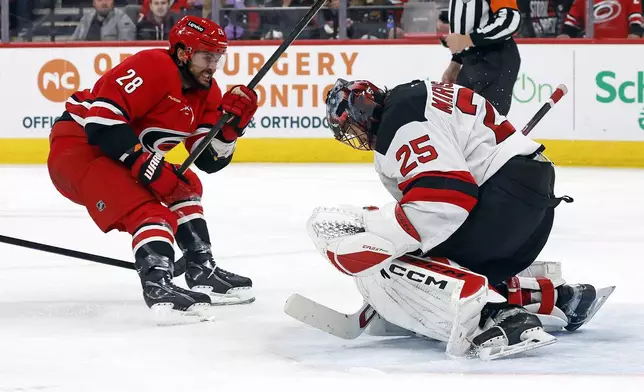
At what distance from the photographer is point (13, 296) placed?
366 centimetres

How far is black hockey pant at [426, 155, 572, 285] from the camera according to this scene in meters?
2.78

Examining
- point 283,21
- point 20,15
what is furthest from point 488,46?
point 20,15

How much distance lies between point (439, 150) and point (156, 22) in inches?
248

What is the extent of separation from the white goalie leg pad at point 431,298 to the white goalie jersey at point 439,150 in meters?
0.09

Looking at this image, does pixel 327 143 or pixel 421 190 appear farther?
pixel 327 143

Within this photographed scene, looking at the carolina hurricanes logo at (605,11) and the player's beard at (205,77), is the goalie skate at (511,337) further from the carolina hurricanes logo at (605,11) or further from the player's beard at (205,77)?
the carolina hurricanes logo at (605,11)

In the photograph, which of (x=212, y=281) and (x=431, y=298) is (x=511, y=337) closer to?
(x=431, y=298)

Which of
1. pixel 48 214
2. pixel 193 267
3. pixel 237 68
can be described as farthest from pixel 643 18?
pixel 193 267

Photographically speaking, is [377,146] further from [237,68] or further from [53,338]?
[237,68]

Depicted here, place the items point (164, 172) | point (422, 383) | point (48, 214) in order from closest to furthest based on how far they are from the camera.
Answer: point (422, 383), point (164, 172), point (48, 214)

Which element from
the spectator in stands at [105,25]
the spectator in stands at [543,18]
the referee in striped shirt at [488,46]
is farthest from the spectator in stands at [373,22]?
the referee in striped shirt at [488,46]

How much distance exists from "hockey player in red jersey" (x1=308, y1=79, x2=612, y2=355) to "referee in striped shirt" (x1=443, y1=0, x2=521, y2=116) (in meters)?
2.01

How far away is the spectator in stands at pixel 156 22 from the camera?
8.59 meters

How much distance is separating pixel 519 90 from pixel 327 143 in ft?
4.72
